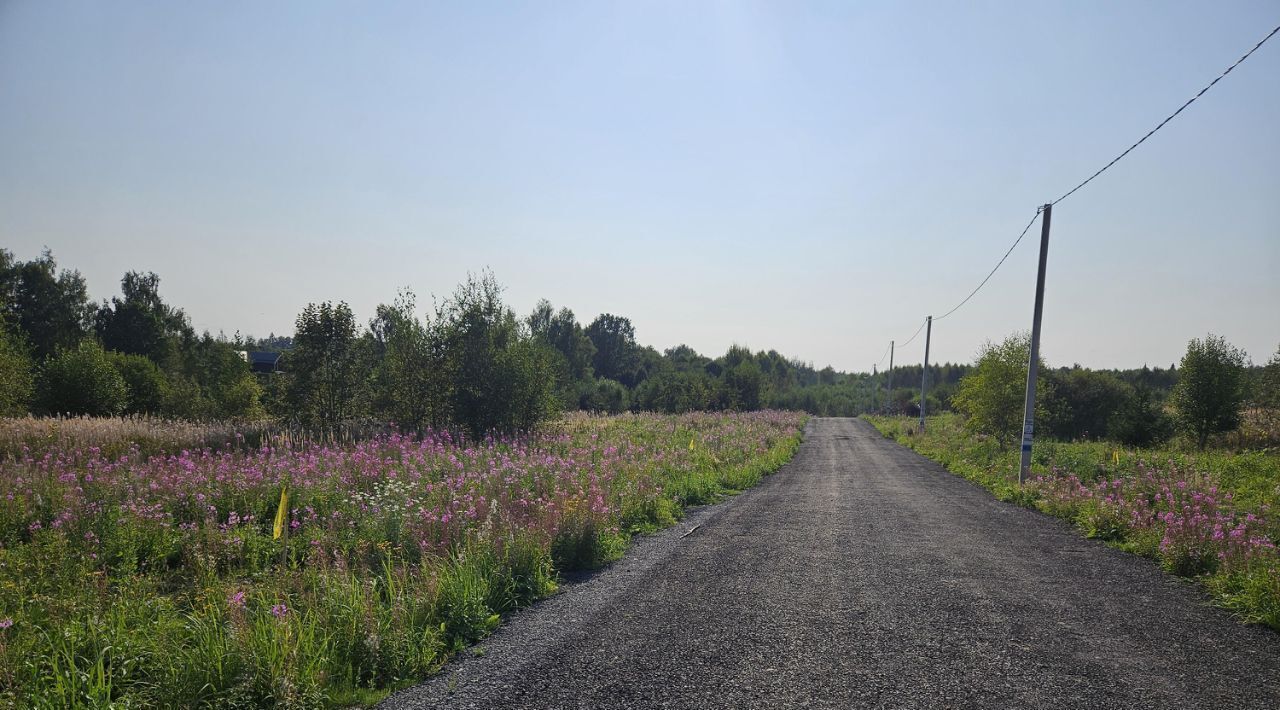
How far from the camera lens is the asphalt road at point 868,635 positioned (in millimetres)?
4434

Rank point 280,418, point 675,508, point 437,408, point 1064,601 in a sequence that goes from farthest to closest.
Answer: point 437,408 < point 280,418 < point 675,508 < point 1064,601

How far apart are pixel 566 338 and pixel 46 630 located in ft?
264

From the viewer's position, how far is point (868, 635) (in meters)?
5.46

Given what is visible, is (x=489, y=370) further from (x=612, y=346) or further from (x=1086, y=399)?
(x=612, y=346)

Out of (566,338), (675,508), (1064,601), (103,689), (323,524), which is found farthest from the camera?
(566,338)

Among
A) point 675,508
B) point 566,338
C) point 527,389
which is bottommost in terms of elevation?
point 675,508

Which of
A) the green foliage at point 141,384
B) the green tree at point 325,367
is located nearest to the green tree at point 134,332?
the green foliage at point 141,384

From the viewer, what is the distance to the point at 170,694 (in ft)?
12.8

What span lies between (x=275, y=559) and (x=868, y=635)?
262 inches

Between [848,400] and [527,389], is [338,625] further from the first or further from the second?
[848,400]

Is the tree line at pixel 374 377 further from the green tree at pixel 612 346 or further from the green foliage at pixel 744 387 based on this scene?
the green tree at pixel 612 346

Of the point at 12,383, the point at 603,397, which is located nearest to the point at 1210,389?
the point at 603,397

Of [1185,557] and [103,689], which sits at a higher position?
[1185,557]

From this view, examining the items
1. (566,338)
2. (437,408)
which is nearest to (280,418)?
(437,408)
